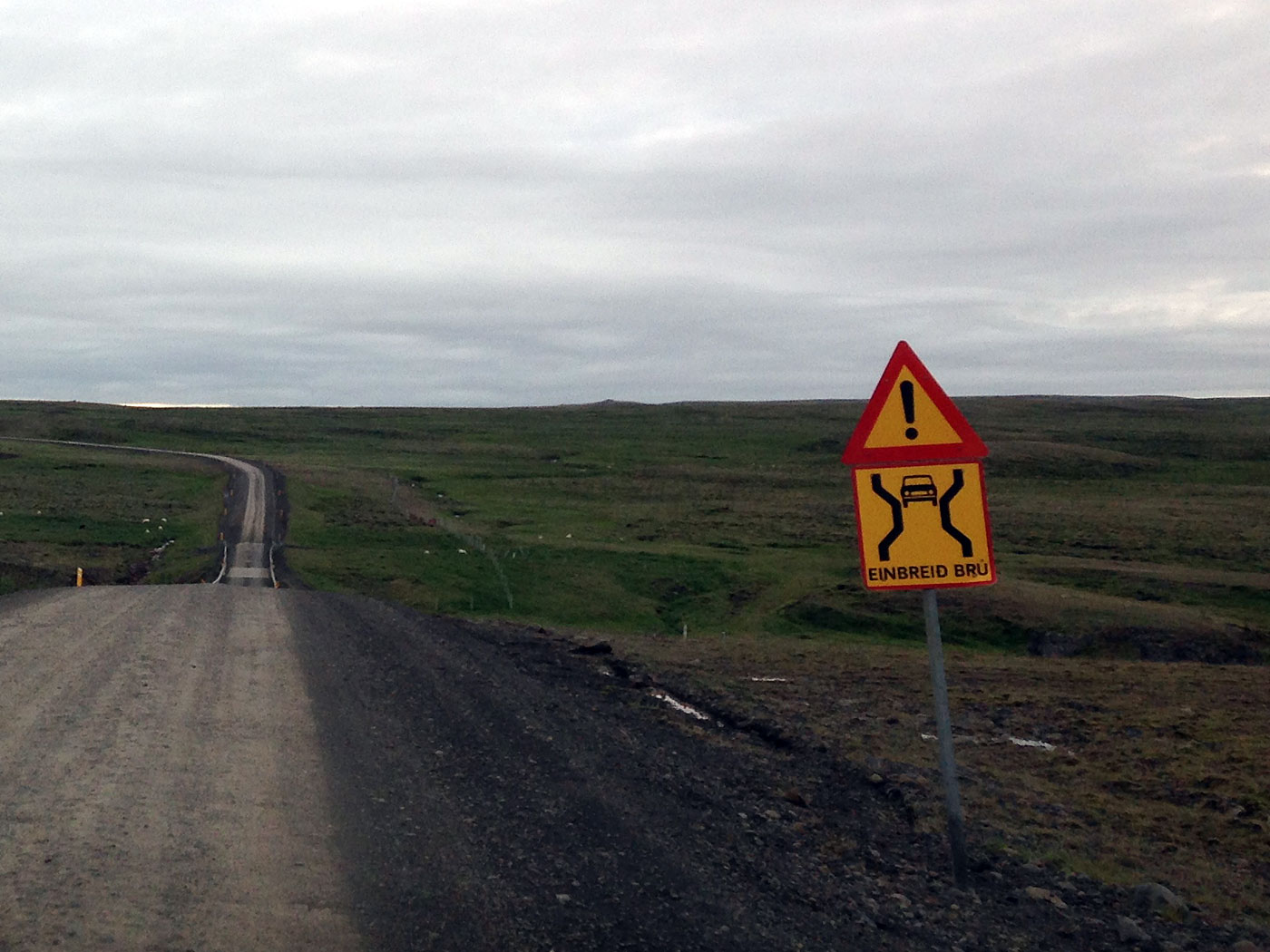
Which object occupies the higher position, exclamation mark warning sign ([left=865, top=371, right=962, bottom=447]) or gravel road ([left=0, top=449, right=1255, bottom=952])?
exclamation mark warning sign ([left=865, top=371, right=962, bottom=447])

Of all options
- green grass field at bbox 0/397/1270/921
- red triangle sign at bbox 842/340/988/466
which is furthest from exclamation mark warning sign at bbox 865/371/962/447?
green grass field at bbox 0/397/1270/921

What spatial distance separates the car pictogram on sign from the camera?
299 inches

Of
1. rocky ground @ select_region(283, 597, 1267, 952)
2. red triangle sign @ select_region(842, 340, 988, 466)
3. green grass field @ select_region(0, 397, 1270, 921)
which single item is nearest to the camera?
rocky ground @ select_region(283, 597, 1267, 952)

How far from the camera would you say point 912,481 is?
7.62 meters

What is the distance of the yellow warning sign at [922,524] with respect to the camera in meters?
7.49

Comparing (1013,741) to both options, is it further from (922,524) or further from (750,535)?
(750,535)

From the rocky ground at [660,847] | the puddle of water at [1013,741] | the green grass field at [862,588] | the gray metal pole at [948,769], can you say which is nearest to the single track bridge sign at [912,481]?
the gray metal pole at [948,769]

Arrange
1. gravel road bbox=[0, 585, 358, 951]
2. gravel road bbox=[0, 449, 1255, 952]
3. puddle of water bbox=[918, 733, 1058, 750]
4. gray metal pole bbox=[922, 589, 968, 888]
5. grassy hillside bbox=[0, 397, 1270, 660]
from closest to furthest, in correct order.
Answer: gravel road bbox=[0, 585, 358, 951], gravel road bbox=[0, 449, 1255, 952], gray metal pole bbox=[922, 589, 968, 888], puddle of water bbox=[918, 733, 1058, 750], grassy hillside bbox=[0, 397, 1270, 660]

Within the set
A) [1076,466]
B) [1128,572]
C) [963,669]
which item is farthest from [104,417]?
[963,669]

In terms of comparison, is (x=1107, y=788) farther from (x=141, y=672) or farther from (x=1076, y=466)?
(x=1076, y=466)

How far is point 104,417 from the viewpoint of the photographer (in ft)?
377

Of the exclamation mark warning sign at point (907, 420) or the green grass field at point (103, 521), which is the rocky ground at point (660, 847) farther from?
the green grass field at point (103, 521)

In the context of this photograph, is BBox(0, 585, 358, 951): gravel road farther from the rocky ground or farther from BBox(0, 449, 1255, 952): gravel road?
the rocky ground

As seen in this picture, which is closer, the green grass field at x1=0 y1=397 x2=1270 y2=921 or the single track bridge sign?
the single track bridge sign
